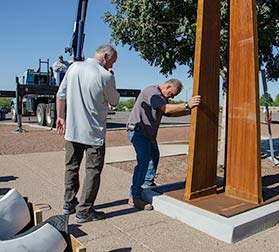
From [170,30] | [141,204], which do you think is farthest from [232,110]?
[170,30]

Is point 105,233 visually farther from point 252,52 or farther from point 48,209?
point 252,52

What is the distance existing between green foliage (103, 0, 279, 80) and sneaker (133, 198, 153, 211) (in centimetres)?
322

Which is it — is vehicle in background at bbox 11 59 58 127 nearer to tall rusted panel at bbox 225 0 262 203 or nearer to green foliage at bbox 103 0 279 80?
green foliage at bbox 103 0 279 80

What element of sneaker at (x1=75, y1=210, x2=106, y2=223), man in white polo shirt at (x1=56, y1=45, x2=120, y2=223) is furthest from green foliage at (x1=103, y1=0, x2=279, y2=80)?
sneaker at (x1=75, y1=210, x2=106, y2=223)

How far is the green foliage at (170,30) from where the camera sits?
6113mm

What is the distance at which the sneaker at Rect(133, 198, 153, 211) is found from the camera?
4281 mm

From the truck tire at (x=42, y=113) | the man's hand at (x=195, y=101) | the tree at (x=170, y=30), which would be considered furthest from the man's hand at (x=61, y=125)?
the truck tire at (x=42, y=113)

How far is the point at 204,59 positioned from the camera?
4.09 m

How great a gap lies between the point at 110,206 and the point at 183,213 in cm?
105

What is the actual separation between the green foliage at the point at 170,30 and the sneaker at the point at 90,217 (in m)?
3.68

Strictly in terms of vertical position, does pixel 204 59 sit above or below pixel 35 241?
above

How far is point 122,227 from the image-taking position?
3752 millimetres

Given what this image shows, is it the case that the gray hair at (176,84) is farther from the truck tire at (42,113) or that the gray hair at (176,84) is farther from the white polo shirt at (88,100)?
the truck tire at (42,113)

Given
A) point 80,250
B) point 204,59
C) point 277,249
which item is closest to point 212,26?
point 204,59
